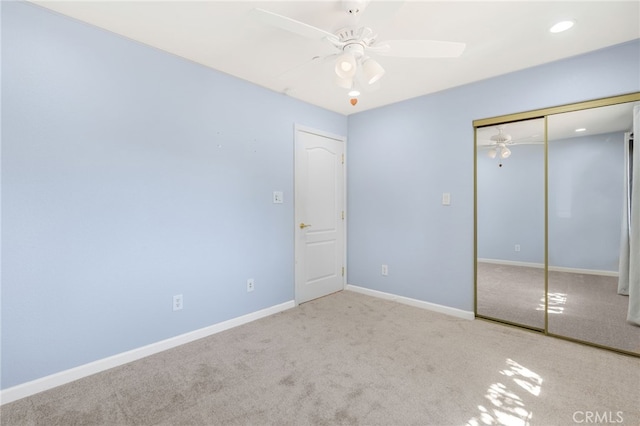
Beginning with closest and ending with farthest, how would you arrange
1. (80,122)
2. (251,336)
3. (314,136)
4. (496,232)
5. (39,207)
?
(39,207) → (80,122) → (251,336) → (496,232) → (314,136)

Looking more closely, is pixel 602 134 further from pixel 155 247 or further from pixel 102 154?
pixel 102 154

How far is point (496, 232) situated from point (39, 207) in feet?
12.6

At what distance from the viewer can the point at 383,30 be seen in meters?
2.09

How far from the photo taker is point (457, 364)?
2201 millimetres

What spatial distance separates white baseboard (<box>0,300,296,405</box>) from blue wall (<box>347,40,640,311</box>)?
1.83 m

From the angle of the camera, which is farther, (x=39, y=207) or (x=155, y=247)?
(x=155, y=247)

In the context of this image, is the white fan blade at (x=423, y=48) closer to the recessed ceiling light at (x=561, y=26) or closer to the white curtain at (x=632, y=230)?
→ the recessed ceiling light at (x=561, y=26)

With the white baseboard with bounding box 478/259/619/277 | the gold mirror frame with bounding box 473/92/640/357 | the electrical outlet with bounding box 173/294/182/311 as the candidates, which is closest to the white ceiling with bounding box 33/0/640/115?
the gold mirror frame with bounding box 473/92/640/357

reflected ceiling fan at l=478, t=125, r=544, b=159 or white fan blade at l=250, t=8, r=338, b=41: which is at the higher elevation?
white fan blade at l=250, t=8, r=338, b=41

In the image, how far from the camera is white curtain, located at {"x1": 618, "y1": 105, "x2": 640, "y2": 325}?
2.29 meters

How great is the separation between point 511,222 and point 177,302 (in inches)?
129

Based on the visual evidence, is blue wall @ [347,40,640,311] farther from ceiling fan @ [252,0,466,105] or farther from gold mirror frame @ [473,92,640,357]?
ceiling fan @ [252,0,466,105]

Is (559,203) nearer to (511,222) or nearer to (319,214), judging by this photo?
(511,222)

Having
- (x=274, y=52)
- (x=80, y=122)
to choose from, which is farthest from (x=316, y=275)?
(x=80, y=122)
